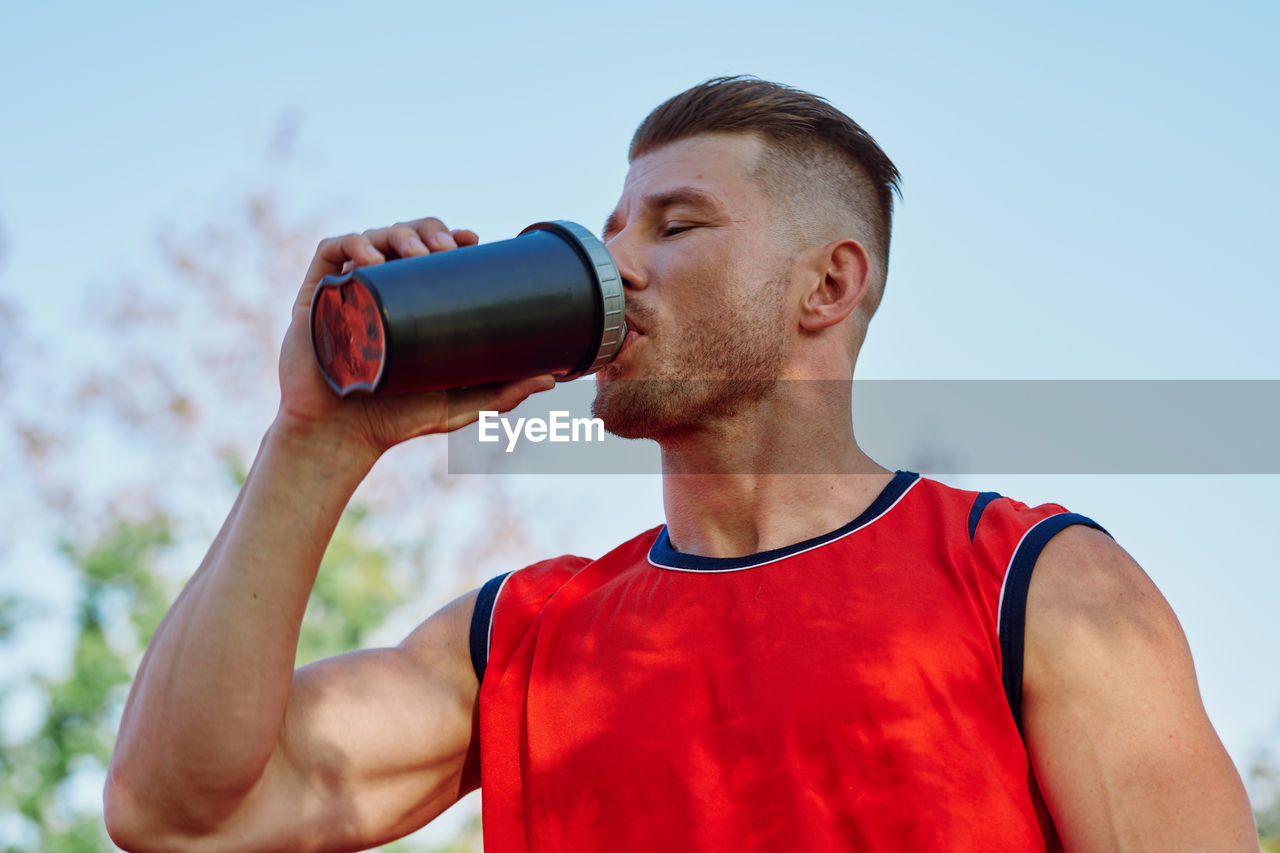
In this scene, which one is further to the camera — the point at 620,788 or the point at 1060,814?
the point at 620,788

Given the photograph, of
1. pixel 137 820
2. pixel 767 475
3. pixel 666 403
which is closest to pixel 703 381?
pixel 666 403

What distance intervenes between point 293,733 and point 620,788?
24.7 inches

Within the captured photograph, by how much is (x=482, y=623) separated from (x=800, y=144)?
4.47 feet

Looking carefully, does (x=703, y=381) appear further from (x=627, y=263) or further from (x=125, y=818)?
(x=125, y=818)

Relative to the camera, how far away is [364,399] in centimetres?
212

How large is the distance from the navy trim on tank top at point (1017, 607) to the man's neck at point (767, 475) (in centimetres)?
44

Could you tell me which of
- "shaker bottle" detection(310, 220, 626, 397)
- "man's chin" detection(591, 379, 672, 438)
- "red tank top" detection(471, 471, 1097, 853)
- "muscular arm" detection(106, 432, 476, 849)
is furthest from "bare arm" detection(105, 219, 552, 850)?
"man's chin" detection(591, 379, 672, 438)

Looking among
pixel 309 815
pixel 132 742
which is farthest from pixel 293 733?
pixel 132 742

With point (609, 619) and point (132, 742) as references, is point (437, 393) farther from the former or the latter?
point (132, 742)

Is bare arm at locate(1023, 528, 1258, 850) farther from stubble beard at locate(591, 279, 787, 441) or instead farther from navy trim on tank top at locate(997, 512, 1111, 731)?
stubble beard at locate(591, 279, 787, 441)

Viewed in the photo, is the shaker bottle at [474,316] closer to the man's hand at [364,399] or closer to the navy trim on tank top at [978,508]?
the man's hand at [364,399]

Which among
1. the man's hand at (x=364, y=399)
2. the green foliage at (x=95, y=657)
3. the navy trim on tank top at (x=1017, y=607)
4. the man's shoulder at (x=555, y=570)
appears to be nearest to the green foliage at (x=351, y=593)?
the green foliage at (x=95, y=657)

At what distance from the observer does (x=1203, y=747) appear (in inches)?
72.1

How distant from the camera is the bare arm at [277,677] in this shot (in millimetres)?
2012
